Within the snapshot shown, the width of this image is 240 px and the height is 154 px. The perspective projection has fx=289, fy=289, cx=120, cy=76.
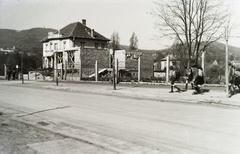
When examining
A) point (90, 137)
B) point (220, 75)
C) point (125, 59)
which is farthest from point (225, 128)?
point (125, 59)

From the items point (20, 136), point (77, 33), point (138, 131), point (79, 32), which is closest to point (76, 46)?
point (77, 33)

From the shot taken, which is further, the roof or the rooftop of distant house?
the rooftop of distant house

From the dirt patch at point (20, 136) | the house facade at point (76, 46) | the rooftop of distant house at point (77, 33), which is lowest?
the dirt patch at point (20, 136)

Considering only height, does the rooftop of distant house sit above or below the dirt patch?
above

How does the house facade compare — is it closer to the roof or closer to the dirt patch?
the roof

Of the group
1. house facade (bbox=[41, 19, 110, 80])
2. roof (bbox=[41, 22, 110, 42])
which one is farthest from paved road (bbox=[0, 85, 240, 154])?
roof (bbox=[41, 22, 110, 42])

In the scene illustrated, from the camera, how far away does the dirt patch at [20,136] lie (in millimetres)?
5188

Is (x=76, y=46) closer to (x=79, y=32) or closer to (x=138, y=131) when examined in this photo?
(x=79, y=32)

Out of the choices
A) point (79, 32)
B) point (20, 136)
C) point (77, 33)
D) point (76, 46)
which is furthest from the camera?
point (79, 32)

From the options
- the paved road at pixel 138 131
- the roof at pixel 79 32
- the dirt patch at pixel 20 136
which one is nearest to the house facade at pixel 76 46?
the roof at pixel 79 32

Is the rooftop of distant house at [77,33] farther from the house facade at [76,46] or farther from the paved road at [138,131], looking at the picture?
the paved road at [138,131]

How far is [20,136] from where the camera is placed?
629 cm

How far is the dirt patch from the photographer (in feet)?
17.0

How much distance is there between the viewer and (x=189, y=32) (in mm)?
24484
